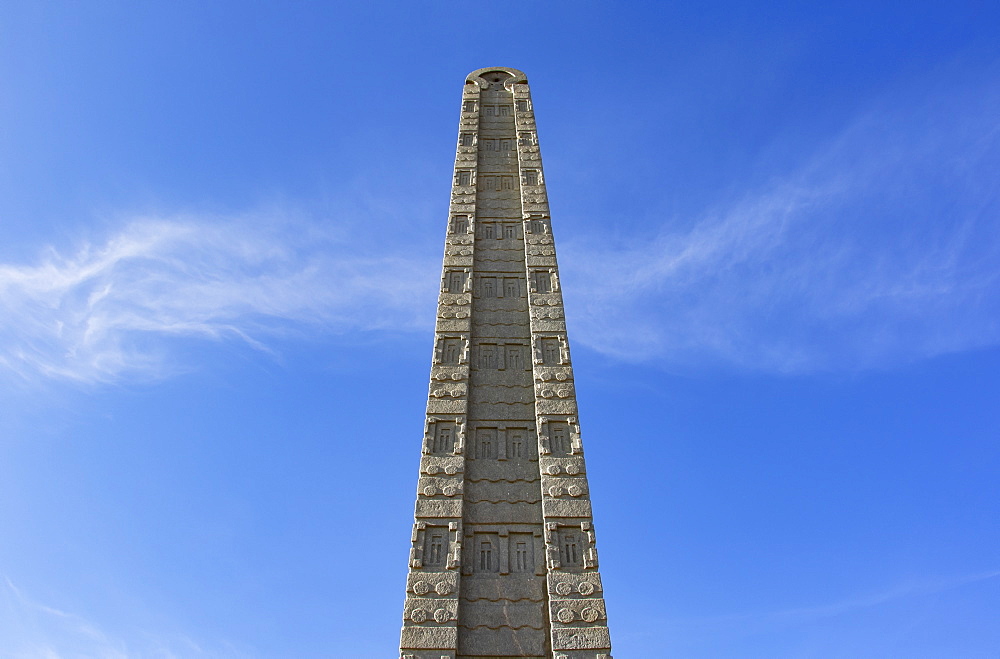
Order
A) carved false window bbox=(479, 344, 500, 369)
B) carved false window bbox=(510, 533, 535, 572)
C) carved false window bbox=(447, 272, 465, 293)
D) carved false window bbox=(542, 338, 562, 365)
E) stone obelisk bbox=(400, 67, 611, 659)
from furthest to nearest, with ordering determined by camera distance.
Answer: carved false window bbox=(447, 272, 465, 293), carved false window bbox=(479, 344, 500, 369), carved false window bbox=(542, 338, 562, 365), carved false window bbox=(510, 533, 535, 572), stone obelisk bbox=(400, 67, 611, 659)

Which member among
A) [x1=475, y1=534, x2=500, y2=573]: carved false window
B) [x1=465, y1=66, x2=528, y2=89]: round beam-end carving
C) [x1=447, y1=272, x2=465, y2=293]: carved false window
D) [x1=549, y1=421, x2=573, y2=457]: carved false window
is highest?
[x1=465, y1=66, x2=528, y2=89]: round beam-end carving

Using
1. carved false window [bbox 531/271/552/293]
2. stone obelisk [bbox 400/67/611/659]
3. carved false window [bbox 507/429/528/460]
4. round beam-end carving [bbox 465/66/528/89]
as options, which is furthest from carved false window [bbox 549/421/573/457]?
round beam-end carving [bbox 465/66/528/89]

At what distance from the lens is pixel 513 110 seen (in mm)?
15344

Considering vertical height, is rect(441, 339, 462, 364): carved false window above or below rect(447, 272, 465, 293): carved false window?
below

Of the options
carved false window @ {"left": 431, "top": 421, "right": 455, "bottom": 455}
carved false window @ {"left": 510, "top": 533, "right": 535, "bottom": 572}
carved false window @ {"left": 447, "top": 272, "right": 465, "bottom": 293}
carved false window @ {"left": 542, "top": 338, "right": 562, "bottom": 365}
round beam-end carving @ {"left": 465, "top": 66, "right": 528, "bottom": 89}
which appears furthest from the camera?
round beam-end carving @ {"left": 465, "top": 66, "right": 528, "bottom": 89}

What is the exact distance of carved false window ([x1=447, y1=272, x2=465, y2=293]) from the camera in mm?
11609

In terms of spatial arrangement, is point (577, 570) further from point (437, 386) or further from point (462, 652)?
point (437, 386)

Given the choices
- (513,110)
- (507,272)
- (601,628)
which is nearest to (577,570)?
(601,628)

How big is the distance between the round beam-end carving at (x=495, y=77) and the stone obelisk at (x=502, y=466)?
3.39 metres

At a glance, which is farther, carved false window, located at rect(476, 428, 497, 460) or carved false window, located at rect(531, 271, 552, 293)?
carved false window, located at rect(531, 271, 552, 293)

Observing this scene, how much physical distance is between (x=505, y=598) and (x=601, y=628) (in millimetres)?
1045

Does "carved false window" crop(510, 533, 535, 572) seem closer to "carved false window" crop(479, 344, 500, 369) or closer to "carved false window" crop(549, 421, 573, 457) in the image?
"carved false window" crop(549, 421, 573, 457)

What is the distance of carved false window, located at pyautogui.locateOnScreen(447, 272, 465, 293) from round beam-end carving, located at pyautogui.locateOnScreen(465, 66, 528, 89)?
5.64 metres

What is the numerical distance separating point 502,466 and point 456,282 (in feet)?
10.8
